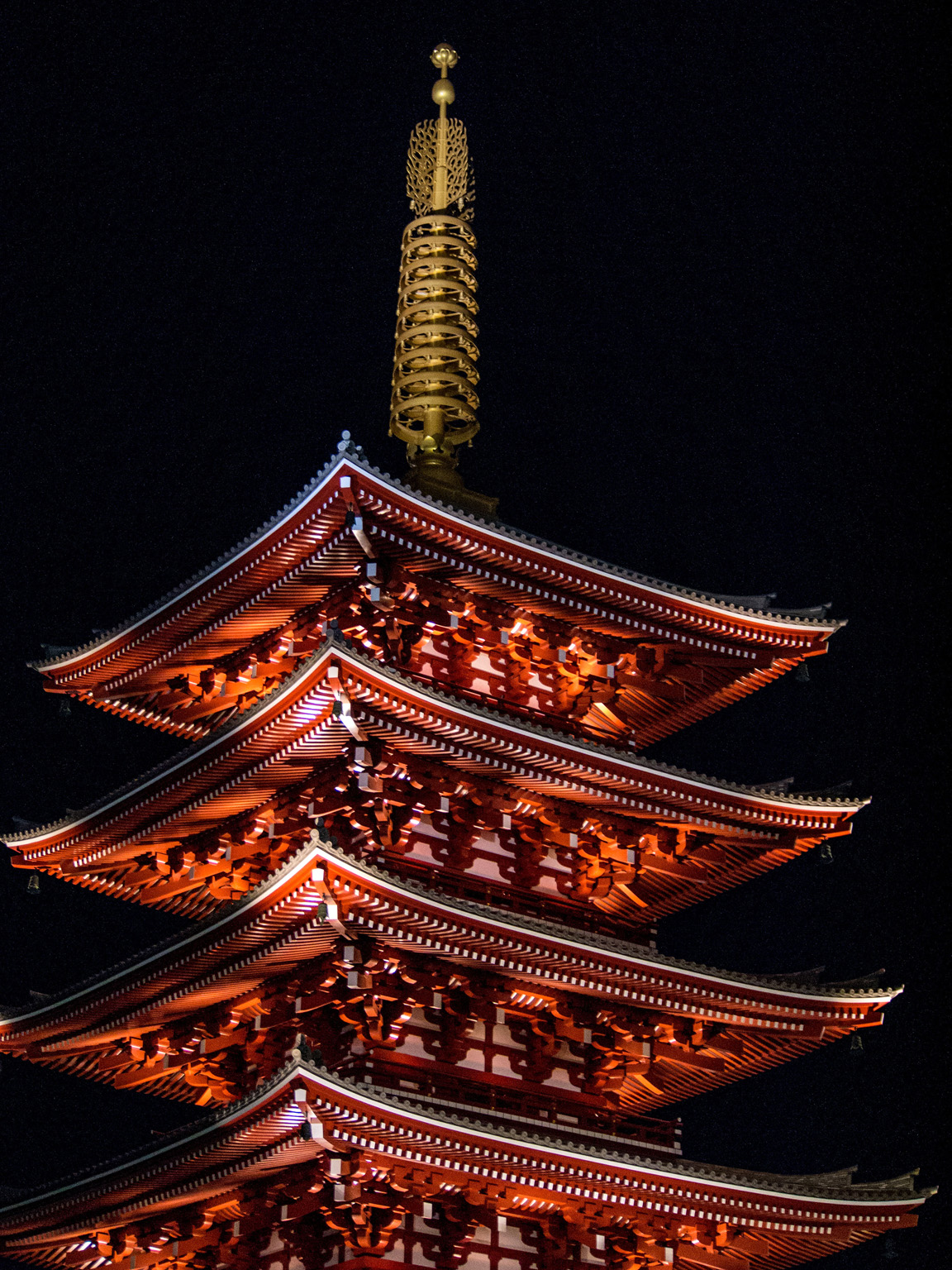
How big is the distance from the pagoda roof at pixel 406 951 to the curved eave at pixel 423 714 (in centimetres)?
224

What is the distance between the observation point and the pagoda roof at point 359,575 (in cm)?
2466

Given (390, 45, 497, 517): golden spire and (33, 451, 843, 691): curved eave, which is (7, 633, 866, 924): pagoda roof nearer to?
(33, 451, 843, 691): curved eave

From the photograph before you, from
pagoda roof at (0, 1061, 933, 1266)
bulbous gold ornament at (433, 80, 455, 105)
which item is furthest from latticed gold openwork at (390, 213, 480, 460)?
pagoda roof at (0, 1061, 933, 1266)

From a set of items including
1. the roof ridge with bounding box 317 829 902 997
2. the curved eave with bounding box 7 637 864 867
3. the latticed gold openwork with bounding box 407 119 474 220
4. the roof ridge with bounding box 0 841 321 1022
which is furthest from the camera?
the latticed gold openwork with bounding box 407 119 474 220

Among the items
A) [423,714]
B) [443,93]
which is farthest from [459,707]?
[443,93]

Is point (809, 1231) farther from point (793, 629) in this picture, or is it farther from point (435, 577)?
point (435, 577)

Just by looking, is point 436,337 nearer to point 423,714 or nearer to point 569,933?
point 423,714

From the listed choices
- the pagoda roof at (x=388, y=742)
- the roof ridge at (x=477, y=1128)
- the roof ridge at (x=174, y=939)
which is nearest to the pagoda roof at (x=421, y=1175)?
the roof ridge at (x=477, y=1128)

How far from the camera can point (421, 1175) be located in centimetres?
2234

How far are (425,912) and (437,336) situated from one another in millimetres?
11041

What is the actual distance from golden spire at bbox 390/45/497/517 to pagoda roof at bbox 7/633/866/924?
541 centimetres

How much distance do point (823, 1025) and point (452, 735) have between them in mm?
6970

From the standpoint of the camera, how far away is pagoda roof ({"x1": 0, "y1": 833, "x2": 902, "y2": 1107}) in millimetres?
22531

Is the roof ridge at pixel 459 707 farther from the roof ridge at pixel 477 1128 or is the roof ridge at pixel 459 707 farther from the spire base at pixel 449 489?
the roof ridge at pixel 477 1128
